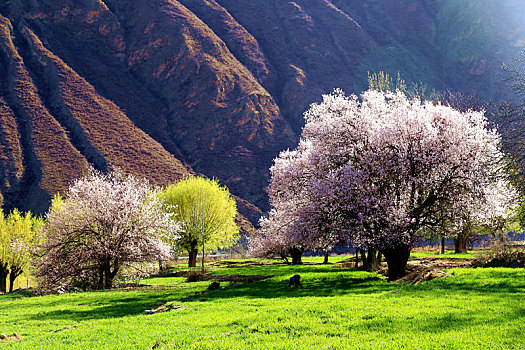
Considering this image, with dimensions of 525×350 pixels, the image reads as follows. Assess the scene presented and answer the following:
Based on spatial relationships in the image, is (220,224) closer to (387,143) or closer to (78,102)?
(387,143)

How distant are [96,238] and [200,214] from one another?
2734 centimetres

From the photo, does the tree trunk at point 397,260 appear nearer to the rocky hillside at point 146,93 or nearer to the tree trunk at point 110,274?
the tree trunk at point 110,274

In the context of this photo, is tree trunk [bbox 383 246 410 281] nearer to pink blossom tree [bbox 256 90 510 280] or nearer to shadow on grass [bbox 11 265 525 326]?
pink blossom tree [bbox 256 90 510 280]

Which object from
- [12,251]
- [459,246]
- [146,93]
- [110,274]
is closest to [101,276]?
[110,274]

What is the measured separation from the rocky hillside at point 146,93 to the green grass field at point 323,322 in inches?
3640

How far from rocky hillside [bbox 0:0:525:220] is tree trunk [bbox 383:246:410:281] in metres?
93.4

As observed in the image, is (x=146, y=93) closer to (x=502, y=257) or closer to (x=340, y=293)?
(x=502, y=257)

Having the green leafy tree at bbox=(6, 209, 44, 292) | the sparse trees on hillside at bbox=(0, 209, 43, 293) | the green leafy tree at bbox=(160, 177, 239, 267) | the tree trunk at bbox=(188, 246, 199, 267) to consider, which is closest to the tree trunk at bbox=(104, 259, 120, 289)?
the green leafy tree at bbox=(160, 177, 239, 267)

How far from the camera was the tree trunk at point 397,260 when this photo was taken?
940 inches

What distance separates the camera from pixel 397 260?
24172 millimetres

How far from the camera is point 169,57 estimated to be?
6978 inches

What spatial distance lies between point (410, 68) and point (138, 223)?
19573cm

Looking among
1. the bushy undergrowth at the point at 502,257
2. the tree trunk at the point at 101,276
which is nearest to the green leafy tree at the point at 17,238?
the tree trunk at the point at 101,276

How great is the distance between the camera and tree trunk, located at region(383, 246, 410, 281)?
23875 millimetres
